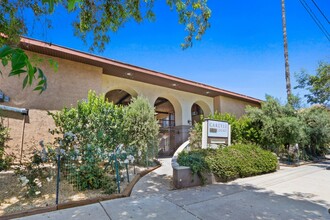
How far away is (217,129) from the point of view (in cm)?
860

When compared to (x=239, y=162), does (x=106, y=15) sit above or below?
above

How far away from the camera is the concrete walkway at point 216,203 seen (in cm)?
368

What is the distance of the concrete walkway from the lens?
3.68 m

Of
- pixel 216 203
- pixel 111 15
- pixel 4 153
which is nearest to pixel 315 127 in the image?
pixel 216 203

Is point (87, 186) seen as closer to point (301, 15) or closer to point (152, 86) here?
point (152, 86)

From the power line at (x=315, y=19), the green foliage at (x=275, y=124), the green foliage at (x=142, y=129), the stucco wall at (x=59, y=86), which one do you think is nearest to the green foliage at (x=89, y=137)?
the green foliage at (x=142, y=129)

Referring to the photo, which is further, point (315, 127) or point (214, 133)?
point (315, 127)

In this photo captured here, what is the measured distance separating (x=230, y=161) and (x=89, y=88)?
7401 millimetres

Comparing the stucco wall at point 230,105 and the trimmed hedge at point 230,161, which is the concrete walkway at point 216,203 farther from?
the stucco wall at point 230,105

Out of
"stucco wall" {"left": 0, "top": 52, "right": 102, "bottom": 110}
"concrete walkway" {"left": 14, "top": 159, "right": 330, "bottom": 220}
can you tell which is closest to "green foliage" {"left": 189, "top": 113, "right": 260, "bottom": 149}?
"concrete walkway" {"left": 14, "top": 159, "right": 330, "bottom": 220}

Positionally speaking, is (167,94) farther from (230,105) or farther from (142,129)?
(230,105)

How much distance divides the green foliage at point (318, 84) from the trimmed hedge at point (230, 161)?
346 inches

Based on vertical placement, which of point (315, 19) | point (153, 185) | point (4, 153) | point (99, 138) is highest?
point (315, 19)

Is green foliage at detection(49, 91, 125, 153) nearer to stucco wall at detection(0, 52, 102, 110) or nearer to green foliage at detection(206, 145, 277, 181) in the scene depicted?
stucco wall at detection(0, 52, 102, 110)
